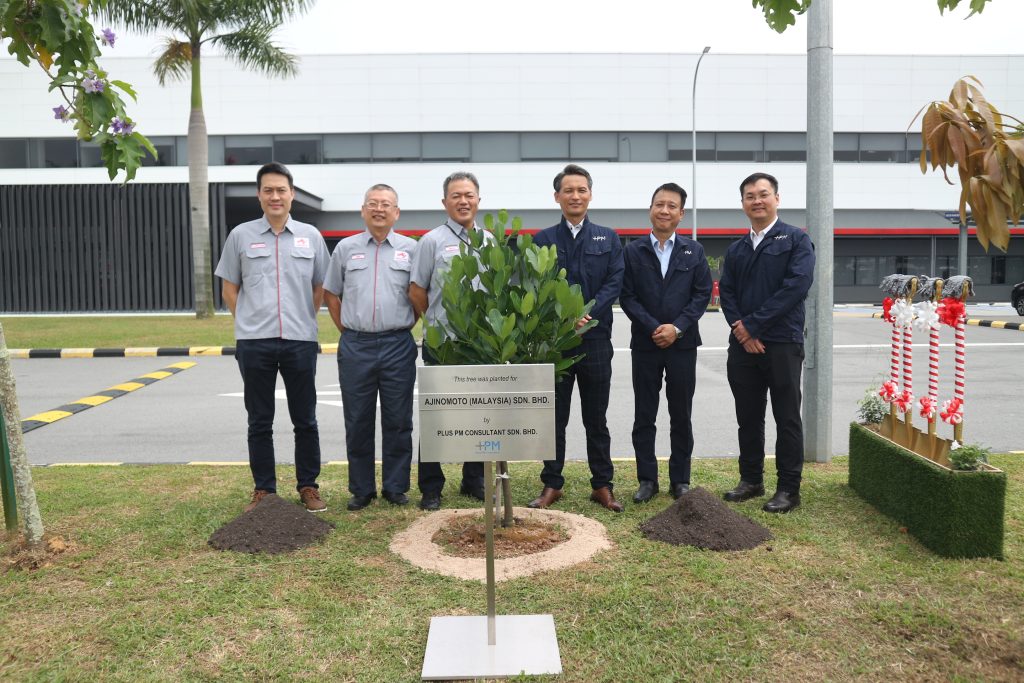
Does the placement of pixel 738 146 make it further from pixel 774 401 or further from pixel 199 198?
pixel 774 401

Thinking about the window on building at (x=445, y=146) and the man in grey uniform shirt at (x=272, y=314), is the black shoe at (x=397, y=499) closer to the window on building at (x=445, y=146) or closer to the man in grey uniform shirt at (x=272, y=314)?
the man in grey uniform shirt at (x=272, y=314)

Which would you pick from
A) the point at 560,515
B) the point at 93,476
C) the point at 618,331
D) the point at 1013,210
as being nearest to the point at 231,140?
the point at 618,331

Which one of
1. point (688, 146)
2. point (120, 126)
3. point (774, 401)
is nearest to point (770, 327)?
point (774, 401)

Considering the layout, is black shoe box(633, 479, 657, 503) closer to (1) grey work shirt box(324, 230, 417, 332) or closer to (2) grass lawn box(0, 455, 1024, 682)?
(2) grass lawn box(0, 455, 1024, 682)

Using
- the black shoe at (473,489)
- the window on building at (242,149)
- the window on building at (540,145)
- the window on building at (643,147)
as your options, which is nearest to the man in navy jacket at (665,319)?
the black shoe at (473,489)

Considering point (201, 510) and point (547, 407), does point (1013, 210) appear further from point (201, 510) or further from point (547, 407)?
point (201, 510)

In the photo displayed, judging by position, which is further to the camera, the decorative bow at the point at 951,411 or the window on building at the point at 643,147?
the window on building at the point at 643,147

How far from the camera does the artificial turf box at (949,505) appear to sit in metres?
3.97

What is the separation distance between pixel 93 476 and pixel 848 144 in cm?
3316

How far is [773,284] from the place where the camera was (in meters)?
5.02

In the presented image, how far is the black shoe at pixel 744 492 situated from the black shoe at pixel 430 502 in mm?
1874

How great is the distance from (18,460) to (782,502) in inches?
171

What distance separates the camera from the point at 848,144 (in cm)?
3291

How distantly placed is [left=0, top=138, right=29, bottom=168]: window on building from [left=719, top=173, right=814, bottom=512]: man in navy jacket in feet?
109
